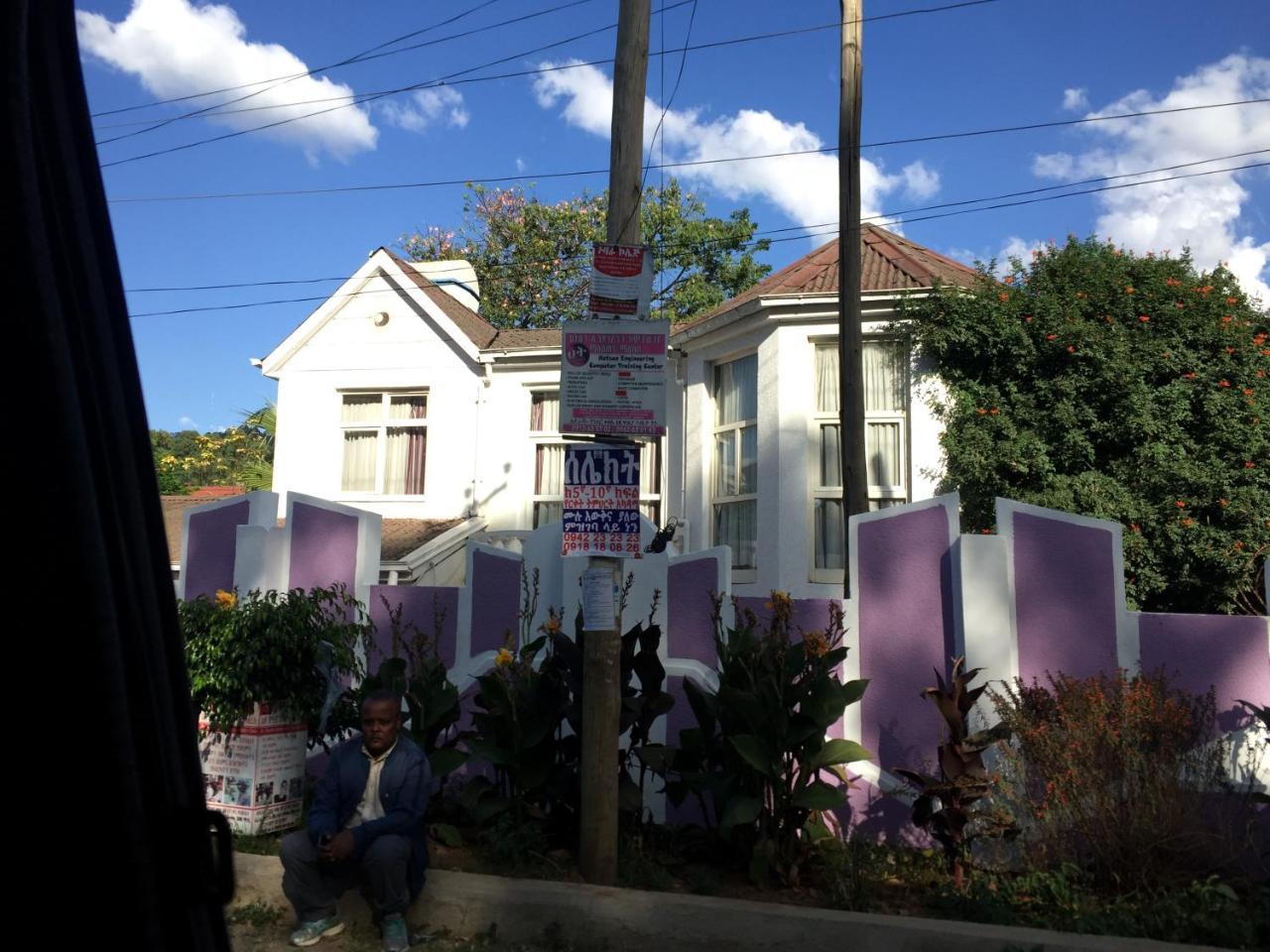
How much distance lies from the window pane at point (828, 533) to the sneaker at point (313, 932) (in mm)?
8558

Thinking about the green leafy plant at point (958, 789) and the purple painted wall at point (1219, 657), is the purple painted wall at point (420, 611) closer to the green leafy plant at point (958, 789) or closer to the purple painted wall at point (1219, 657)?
the green leafy plant at point (958, 789)

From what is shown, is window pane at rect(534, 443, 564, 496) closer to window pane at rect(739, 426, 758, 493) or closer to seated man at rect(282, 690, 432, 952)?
window pane at rect(739, 426, 758, 493)

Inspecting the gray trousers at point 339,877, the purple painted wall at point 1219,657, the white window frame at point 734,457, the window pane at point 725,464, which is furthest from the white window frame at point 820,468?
the gray trousers at point 339,877

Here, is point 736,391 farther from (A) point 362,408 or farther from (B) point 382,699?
(B) point 382,699

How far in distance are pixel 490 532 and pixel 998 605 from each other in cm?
952

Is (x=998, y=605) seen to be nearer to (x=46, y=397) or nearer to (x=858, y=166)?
(x=858, y=166)

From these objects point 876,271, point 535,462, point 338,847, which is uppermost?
point 876,271

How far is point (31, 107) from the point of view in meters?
1.30

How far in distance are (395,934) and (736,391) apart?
10118mm

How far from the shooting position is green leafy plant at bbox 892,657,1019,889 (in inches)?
241

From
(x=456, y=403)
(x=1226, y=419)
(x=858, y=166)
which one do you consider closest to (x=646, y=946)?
(x=858, y=166)

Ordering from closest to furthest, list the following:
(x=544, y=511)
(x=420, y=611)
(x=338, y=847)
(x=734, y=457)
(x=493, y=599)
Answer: (x=338, y=847)
(x=493, y=599)
(x=420, y=611)
(x=734, y=457)
(x=544, y=511)

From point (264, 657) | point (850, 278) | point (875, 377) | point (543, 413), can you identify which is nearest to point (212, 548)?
point (264, 657)

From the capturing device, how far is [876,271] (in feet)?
46.2
